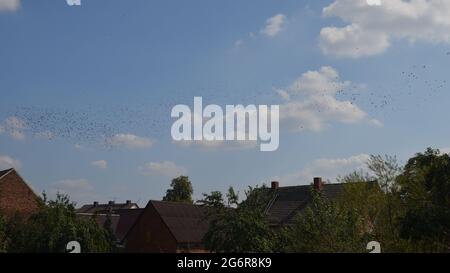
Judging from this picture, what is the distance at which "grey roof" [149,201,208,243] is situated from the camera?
165ft

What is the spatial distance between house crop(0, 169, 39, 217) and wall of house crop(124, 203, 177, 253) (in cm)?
1077

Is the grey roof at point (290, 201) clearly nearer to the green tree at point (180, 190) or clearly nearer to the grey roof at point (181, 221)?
the grey roof at point (181, 221)

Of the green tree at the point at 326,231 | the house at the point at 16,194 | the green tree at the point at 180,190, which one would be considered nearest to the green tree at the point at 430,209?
the green tree at the point at 326,231

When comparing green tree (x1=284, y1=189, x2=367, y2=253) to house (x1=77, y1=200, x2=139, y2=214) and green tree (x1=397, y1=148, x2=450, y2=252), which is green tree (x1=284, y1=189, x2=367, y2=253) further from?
house (x1=77, y1=200, x2=139, y2=214)

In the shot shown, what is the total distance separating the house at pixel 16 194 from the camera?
158 ft

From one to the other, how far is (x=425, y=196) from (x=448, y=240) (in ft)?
15.1

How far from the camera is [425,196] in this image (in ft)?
99.8

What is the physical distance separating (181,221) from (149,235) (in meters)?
3.80

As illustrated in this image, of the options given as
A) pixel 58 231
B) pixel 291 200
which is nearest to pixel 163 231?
pixel 291 200

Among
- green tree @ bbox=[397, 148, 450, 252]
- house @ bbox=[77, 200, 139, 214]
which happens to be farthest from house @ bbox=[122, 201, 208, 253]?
house @ bbox=[77, 200, 139, 214]

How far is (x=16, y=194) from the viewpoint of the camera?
49.8 meters

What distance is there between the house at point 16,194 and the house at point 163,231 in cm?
1106
